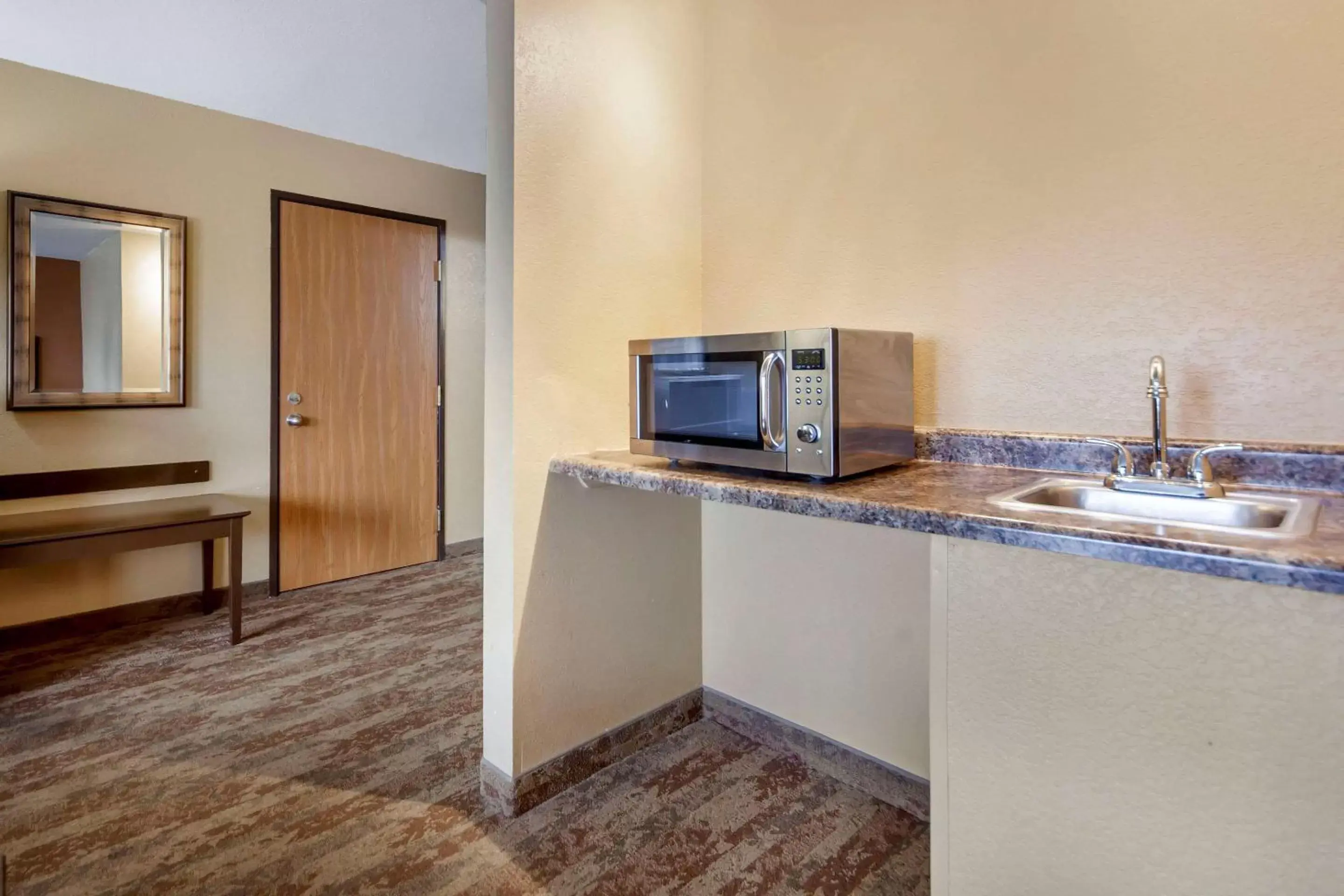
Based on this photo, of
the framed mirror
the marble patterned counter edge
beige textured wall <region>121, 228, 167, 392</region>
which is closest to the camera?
the marble patterned counter edge

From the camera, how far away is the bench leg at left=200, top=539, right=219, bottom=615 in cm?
329

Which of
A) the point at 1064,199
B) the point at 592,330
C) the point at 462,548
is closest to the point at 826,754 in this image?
the point at 592,330

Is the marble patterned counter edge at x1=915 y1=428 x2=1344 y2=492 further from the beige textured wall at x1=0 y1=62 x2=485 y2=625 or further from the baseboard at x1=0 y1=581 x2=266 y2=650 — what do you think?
the baseboard at x1=0 y1=581 x2=266 y2=650

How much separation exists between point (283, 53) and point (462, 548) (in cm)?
275

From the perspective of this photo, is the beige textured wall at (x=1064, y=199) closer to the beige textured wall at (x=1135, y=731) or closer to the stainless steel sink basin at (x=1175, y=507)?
the stainless steel sink basin at (x=1175, y=507)

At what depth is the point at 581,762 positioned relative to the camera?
187cm

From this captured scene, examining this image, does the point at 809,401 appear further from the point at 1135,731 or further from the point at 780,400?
the point at 1135,731

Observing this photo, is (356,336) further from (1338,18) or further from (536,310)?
(1338,18)

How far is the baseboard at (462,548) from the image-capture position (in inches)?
167

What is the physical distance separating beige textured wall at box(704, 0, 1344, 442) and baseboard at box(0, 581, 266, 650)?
10.1 feet

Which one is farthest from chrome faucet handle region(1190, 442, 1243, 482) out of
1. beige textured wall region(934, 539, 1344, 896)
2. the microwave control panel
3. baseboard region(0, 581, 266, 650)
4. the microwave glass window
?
baseboard region(0, 581, 266, 650)

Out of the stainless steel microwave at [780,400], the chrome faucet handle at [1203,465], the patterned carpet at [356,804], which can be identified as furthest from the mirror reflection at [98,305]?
the chrome faucet handle at [1203,465]

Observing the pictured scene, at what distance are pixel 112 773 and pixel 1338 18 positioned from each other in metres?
3.26

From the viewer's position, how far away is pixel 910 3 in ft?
5.38
